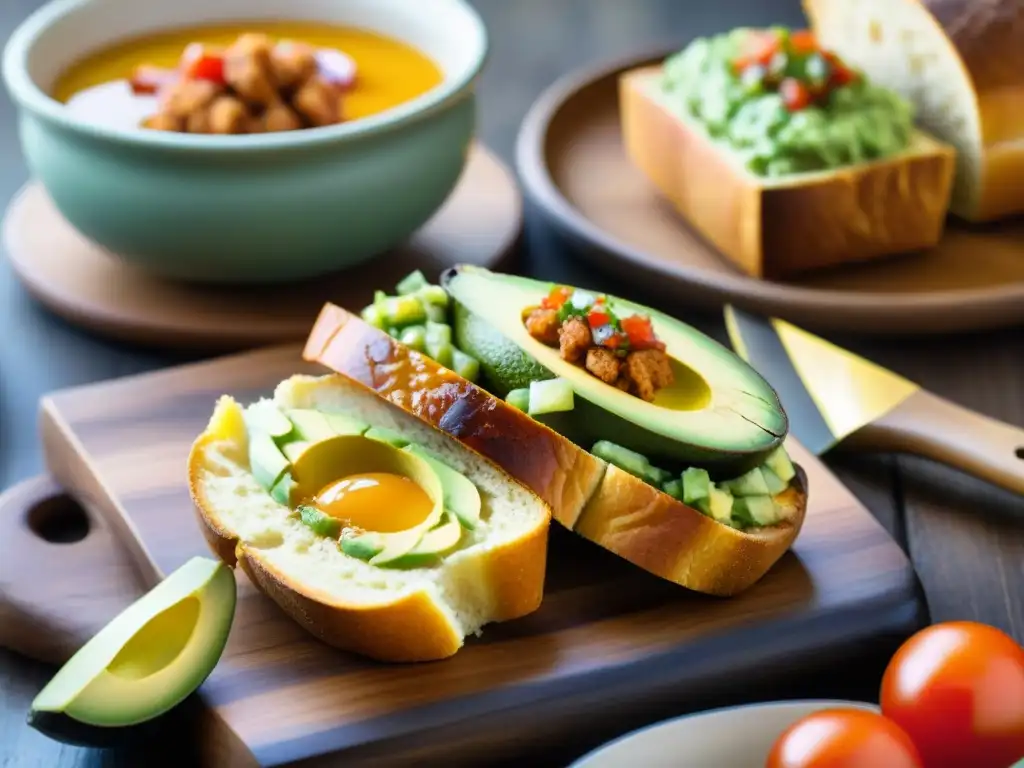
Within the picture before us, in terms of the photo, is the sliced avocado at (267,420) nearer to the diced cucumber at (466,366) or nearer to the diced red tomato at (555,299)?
the diced cucumber at (466,366)

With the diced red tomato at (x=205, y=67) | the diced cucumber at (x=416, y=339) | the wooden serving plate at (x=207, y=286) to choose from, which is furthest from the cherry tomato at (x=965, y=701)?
the diced red tomato at (x=205, y=67)

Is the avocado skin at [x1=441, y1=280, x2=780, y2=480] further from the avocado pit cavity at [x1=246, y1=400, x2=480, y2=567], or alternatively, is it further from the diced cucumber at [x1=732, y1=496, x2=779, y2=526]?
the avocado pit cavity at [x1=246, y1=400, x2=480, y2=567]

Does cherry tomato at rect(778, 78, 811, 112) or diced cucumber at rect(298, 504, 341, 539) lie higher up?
cherry tomato at rect(778, 78, 811, 112)

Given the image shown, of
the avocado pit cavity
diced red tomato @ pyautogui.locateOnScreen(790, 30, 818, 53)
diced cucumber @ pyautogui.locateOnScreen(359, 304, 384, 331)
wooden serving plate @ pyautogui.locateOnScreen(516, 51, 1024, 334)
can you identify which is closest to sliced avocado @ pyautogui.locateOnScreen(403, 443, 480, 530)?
the avocado pit cavity

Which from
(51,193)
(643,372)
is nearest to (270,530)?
(643,372)

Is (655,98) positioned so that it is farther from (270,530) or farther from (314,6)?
(270,530)

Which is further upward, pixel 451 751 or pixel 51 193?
pixel 51 193

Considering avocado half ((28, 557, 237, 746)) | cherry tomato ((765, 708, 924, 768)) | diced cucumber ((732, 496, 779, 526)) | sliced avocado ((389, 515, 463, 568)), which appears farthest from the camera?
diced cucumber ((732, 496, 779, 526))
